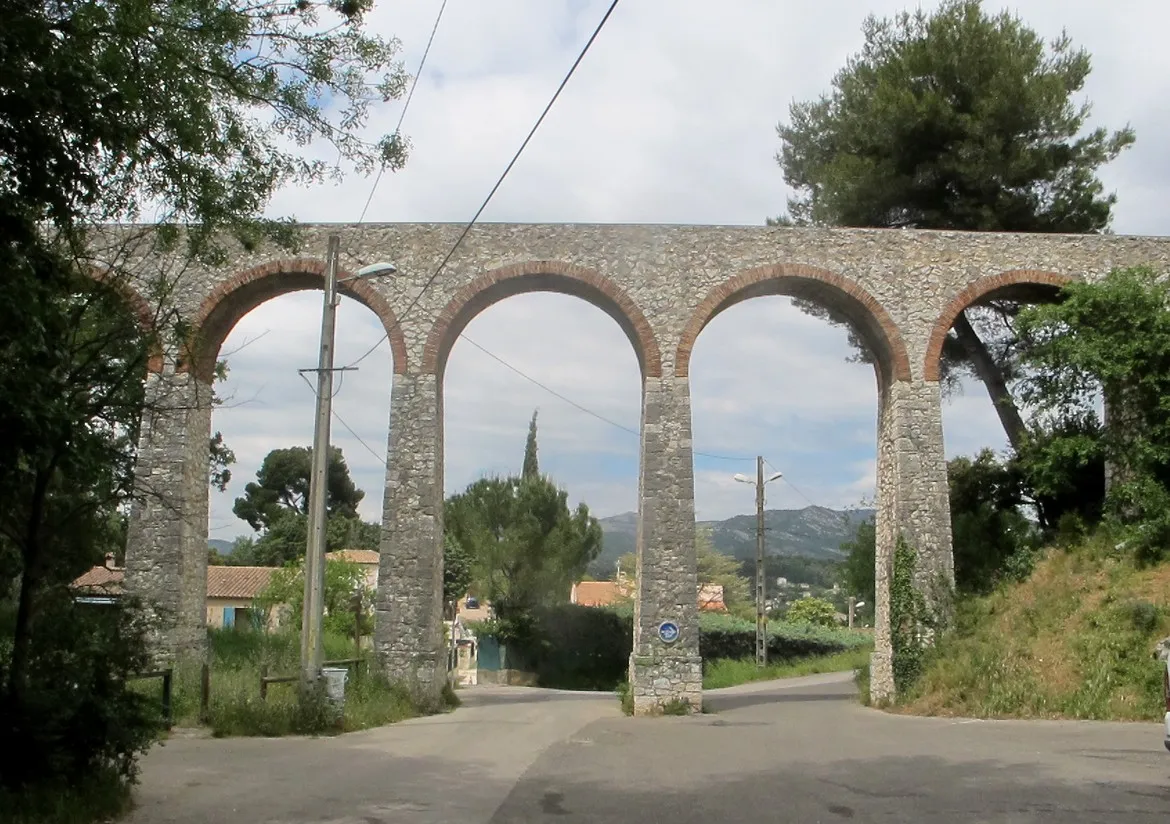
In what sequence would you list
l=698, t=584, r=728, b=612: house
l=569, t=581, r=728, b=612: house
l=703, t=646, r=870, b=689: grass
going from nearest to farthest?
1. l=703, t=646, r=870, b=689: grass
2. l=569, t=581, r=728, b=612: house
3. l=698, t=584, r=728, b=612: house

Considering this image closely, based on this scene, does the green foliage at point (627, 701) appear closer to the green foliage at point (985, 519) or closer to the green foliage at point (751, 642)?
the green foliage at point (985, 519)

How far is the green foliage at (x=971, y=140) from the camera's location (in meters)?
22.8

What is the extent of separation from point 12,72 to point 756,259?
1313 cm

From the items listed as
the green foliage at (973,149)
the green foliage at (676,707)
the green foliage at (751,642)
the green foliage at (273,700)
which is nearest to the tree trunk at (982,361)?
the green foliage at (973,149)

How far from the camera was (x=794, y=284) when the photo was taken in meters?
18.4

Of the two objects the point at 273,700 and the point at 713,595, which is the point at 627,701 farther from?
the point at 713,595

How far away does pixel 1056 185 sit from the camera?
23.5 metres

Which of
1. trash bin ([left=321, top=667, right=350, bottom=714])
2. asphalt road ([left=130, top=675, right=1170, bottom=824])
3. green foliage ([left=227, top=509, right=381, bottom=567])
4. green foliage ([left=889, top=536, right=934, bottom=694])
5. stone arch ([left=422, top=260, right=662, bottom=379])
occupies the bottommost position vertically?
asphalt road ([left=130, top=675, right=1170, bottom=824])

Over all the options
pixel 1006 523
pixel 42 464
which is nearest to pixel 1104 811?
pixel 42 464

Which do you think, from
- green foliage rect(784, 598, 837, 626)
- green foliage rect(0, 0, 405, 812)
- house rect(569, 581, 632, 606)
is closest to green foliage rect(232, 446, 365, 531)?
house rect(569, 581, 632, 606)

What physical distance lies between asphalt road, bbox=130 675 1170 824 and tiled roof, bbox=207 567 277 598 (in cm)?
2742

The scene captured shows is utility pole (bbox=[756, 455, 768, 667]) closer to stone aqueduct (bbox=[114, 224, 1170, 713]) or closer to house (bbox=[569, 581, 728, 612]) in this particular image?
stone aqueduct (bbox=[114, 224, 1170, 713])

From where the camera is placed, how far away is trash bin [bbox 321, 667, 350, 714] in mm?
13516

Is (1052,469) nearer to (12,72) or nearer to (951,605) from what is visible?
(951,605)
